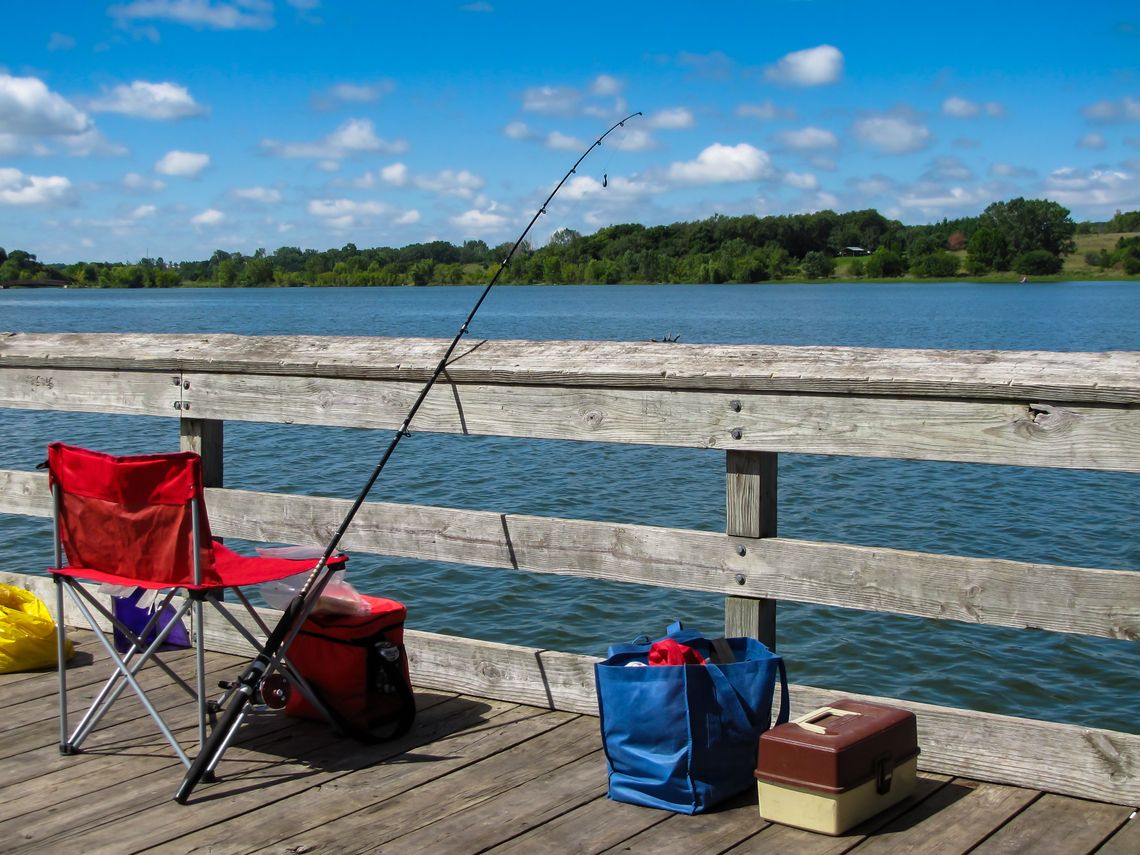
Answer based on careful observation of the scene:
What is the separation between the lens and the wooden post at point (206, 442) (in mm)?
4141

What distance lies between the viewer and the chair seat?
3.10m

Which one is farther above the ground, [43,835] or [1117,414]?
[1117,414]

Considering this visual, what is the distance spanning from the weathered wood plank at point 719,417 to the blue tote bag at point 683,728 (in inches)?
24.1

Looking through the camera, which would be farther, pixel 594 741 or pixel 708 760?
pixel 594 741

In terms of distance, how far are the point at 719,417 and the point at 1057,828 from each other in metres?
1.28

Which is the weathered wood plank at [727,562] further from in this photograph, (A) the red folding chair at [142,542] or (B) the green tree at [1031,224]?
(B) the green tree at [1031,224]

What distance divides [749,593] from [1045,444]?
0.86 meters

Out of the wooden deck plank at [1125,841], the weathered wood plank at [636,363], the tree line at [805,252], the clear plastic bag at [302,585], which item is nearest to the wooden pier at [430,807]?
the wooden deck plank at [1125,841]

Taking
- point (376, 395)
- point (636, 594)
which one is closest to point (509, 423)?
point (376, 395)

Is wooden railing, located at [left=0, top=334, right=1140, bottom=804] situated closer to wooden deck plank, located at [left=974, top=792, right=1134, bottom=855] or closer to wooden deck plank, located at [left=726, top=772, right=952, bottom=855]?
wooden deck plank, located at [left=974, top=792, right=1134, bottom=855]

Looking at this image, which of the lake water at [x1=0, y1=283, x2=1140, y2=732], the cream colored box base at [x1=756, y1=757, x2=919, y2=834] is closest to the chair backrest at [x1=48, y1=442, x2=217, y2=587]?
the cream colored box base at [x1=756, y1=757, x2=919, y2=834]

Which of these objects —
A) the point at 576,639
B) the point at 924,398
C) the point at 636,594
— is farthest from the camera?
the point at 636,594

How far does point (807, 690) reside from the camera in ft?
10.9

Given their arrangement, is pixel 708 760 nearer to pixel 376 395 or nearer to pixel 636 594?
pixel 376 395
